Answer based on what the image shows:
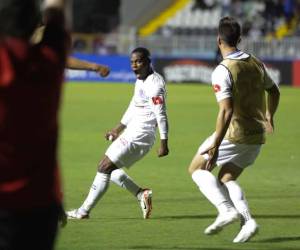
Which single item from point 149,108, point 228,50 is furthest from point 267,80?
point 149,108

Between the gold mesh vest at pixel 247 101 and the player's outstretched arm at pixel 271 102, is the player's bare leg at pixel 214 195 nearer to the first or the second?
the gold mesh vest at pixel 247 101

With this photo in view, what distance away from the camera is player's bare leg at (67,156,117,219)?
10.3 meters

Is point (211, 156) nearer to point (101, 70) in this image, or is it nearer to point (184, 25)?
point (101, 70)

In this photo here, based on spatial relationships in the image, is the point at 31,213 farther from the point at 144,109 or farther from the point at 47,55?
the point at 144,109

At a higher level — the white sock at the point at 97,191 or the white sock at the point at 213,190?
the white sock at the point at 213,190

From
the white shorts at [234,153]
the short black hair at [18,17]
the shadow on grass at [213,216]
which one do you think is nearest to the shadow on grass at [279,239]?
the white shorts at [234,153]

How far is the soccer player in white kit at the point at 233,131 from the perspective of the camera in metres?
8.62

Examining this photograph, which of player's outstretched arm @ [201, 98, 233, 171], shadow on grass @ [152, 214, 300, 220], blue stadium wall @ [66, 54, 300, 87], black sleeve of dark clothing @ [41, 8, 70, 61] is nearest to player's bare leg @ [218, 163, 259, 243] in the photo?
player's outstretched arm @ [201, 98, 233, 171]

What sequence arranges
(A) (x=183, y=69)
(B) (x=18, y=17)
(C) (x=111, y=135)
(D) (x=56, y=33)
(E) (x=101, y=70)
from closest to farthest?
(B) (x=18, y=17) → (D) (x=56, y=33) → (E) (x=101, y=70) → (C) (x=111, y=135) → (A) (x=183, y=69)

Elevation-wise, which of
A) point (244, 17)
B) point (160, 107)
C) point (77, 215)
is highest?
point (160, 107)

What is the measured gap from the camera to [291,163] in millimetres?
16219

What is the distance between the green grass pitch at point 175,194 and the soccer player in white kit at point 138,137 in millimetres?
274

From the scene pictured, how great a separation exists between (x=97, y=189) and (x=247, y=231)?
2.18 meters

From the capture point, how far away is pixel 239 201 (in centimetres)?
891
